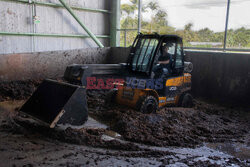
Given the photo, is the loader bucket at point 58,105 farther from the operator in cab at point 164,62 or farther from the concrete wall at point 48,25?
the concrete wall at point 48,25

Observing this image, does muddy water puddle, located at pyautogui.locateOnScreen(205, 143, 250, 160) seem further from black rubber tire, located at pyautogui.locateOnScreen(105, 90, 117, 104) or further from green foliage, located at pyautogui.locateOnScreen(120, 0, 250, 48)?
green foliage, located at pyautogui.locateOnScreen(120, 0, 250, 48)

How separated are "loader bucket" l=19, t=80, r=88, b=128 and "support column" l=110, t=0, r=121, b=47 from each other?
7.91 meters

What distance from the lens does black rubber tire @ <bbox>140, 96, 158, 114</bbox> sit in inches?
205

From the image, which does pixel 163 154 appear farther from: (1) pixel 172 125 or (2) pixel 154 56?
(2) pixel 154 56

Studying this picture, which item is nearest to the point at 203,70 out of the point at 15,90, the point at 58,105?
the point at 58,105

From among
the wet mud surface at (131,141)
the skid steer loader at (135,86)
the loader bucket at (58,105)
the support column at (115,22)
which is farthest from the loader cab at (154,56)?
the support column at (115,22)

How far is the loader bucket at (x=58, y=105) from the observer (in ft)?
14.0

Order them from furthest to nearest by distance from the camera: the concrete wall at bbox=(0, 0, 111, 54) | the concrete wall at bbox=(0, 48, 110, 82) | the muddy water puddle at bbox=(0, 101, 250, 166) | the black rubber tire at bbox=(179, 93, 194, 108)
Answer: the concrete wall at bbox=(0, 0, 111, 54), the concrete wall at bbox=(0, 48, 110, 82), the black rubber tire at bbox=(179, 93, 194, 108), the muddy water puddle at bbox=(0, 101, 250, 166)

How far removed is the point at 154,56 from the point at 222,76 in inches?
114

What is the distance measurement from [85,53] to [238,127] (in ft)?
22.3

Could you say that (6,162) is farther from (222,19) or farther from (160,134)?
(222,19)

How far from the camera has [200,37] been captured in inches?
386

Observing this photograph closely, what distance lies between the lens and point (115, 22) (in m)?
12.3

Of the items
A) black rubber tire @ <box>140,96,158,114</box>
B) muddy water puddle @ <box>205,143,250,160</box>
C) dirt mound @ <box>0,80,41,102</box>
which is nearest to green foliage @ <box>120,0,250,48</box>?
black rubber tire @ <box>140,96,158,114</box>
